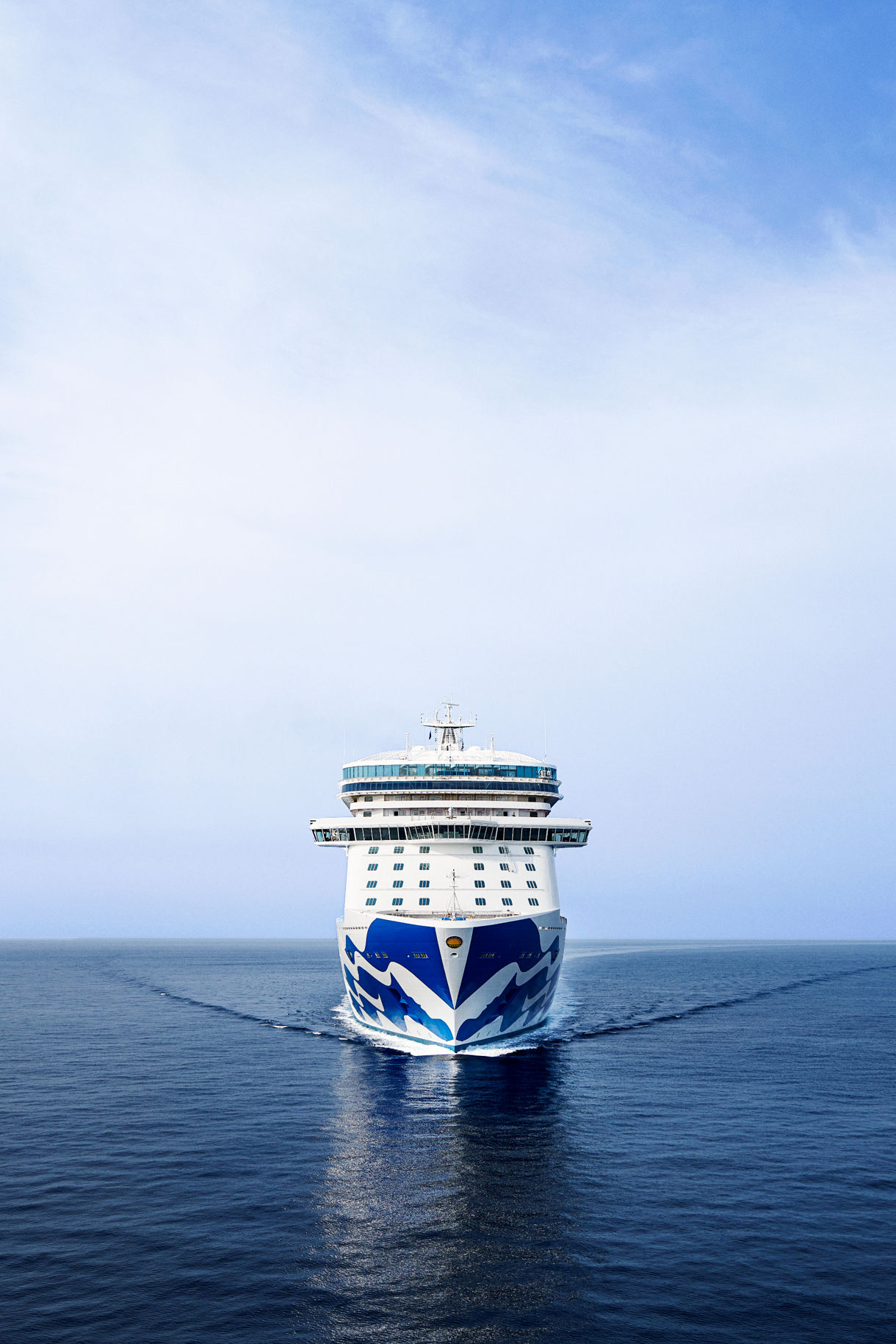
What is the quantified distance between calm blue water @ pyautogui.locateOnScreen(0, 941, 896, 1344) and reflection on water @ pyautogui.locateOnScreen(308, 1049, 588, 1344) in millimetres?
113

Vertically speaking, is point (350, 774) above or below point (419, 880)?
above

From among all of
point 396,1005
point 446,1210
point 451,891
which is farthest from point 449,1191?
point 451,891

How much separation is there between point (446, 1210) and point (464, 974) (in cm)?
2110

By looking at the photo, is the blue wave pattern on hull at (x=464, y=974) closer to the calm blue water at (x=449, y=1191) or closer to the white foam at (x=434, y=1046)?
the white foam at (x=434, y=1046)

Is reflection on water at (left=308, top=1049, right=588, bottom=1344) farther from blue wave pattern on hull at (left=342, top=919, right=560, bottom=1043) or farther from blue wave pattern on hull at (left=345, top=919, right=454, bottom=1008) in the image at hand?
blue wave pattern on hull at (left=345, top=919, right=454, bottom=1008)

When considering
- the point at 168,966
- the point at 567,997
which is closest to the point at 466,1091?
the point at 567,997

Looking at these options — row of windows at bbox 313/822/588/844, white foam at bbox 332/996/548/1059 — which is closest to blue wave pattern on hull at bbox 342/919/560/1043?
white foam at bbox 332/996/548/1059

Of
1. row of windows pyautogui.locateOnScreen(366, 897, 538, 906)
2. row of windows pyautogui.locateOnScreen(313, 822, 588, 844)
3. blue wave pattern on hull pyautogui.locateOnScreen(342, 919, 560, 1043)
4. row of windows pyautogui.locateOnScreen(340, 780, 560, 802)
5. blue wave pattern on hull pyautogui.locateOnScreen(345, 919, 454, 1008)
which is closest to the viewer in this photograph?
blue wave pattern on hull pyautogui.locateOnScreen(345, 919, 454, 1008)

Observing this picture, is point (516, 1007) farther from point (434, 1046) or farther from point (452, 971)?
point (452, 971)

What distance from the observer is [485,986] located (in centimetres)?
5366

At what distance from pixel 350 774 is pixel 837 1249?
152 feet

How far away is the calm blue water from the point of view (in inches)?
944

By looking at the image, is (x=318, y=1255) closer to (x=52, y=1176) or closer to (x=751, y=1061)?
(x=52, y=1176)

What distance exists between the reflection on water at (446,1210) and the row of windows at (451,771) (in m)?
21.5
